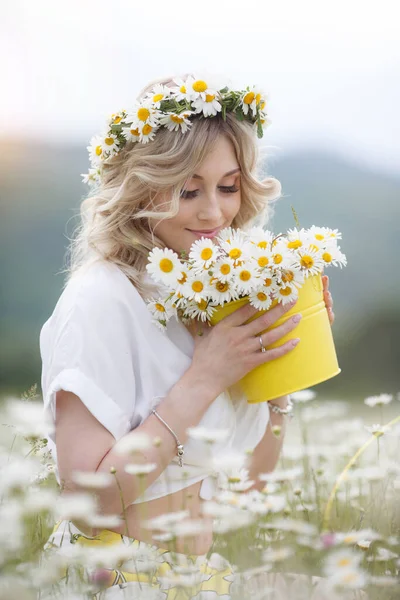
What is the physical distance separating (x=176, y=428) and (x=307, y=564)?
1.60 ft

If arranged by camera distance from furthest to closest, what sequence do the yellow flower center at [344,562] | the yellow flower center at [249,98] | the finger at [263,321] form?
the yellow flower center at [249,98]
the finger at [263,321]
the yellow flower center at [344,562]

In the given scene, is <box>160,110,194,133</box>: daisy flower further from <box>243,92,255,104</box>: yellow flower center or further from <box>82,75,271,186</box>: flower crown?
<box>243,92,255,104</box>: yellow flower center

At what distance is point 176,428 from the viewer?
5.98 ft

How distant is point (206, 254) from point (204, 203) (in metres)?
0.26

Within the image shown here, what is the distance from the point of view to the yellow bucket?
1.90 metres

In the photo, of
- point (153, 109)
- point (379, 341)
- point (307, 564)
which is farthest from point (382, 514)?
point (379, 341)

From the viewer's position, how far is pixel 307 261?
1.83m

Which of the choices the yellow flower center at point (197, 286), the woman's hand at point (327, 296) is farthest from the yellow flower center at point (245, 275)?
the woman's hand at point (327, 296)

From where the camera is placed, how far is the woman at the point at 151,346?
178 cm

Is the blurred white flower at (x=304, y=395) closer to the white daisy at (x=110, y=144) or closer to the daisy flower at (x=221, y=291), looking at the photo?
the daisy flower at (x=221, y=291)

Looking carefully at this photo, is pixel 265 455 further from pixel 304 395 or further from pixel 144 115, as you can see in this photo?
pixel 144 115

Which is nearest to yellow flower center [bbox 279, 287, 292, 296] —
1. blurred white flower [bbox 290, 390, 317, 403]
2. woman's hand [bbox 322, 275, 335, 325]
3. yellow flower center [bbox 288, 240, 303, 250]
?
yellow flower center [bbox 288, 240, 303, 250]

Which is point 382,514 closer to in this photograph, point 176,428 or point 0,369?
point 176,428

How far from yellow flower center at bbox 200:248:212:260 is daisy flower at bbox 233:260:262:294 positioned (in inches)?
3.3
